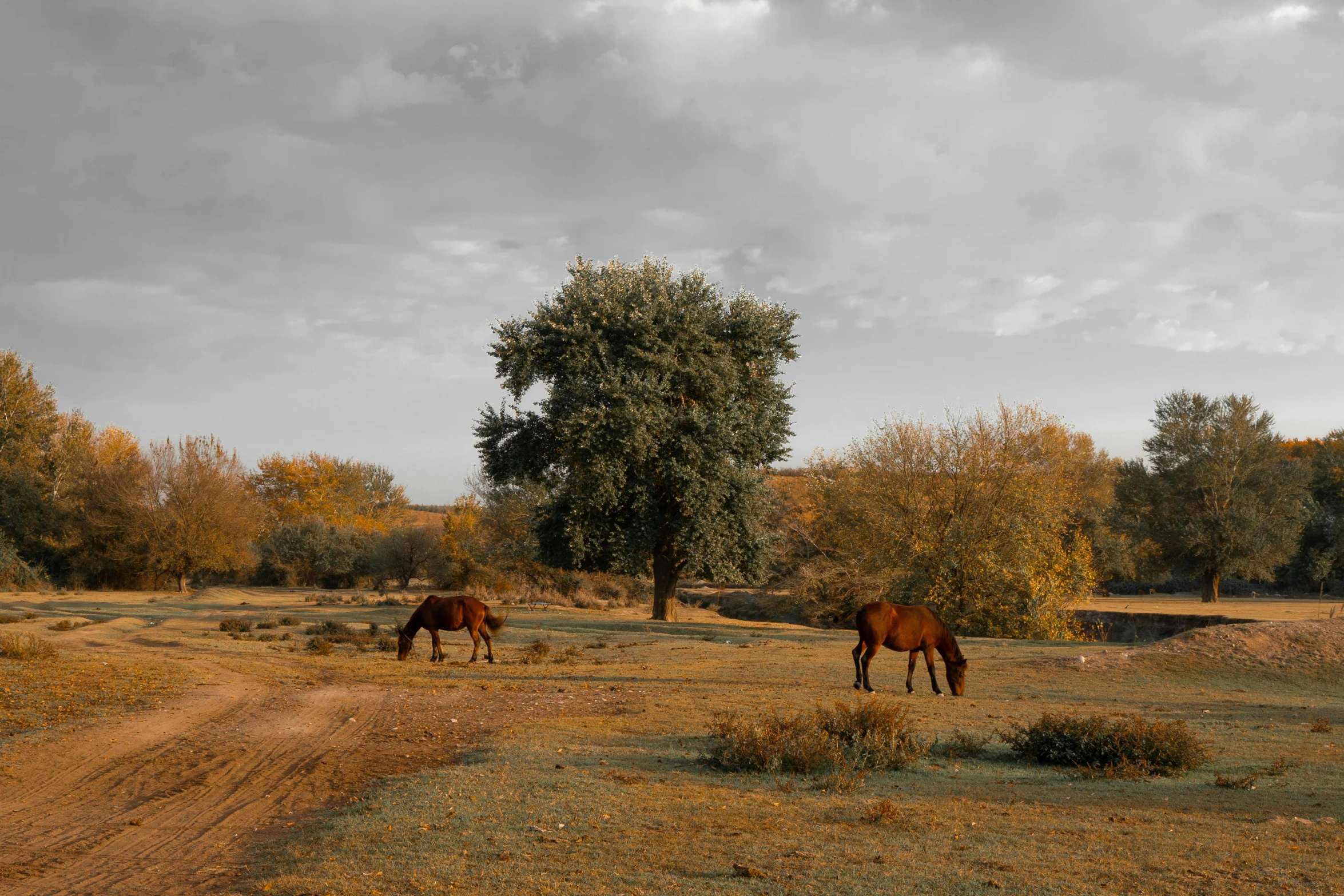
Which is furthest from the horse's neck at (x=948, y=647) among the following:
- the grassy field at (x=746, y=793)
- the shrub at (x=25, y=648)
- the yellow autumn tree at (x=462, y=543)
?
the yellow autumn tree at (x=462, y=543)

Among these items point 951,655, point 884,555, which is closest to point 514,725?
point 951,655

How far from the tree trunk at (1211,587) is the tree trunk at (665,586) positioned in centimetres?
3590

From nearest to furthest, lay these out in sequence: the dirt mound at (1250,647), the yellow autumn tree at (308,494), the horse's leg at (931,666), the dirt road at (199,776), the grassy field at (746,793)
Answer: the grassy field at (746,793) → the dirt road at (199,776) → the horse's leg at (931,666) → the dirt mound at (1250,647) → the yellow autumn tree at (308,494)

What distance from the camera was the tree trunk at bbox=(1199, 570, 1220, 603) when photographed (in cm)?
5381

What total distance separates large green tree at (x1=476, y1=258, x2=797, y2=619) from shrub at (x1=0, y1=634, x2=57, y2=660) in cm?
1500

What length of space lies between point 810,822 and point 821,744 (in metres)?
1.99

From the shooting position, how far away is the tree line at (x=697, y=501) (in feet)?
102

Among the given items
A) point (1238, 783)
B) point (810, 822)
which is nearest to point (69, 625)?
point (810, 822)

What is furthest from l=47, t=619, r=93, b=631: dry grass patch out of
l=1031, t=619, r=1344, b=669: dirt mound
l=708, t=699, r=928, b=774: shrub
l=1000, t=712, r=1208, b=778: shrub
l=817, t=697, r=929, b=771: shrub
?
l=1031, t=619, r=1344, b=669: dirt mound

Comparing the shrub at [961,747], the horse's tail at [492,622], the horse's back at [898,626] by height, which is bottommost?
the shrub at [961,747]

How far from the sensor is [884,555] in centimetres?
3438

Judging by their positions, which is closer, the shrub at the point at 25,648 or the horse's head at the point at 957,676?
the horse's head at the point at 957,676

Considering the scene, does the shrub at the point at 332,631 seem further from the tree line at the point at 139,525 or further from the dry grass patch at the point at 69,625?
the tree line at the point at 139,525

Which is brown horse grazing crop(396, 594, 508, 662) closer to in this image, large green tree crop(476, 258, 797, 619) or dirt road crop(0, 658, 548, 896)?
dirt road crop(0, 658, 548, 896)
